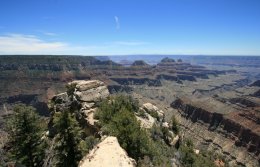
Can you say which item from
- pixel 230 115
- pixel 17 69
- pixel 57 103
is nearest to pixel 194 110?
pixel 230 115

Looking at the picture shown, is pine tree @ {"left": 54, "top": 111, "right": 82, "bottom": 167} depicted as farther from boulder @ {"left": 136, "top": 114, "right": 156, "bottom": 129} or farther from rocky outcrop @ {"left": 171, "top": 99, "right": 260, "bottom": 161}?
rocky outcrop @ {"left": 171, "top": 99, "right": 260, "bottom": 161}

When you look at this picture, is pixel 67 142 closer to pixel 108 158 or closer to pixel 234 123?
pixel 108 158

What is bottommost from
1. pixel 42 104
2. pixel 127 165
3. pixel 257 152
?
pixel 257 152

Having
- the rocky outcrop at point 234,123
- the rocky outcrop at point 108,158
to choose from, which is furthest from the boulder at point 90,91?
the rocky outcrop at point 234,123

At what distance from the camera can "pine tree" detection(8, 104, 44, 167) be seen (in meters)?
35.9

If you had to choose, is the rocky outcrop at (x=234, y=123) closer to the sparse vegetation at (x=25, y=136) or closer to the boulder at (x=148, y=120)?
the boulder at (x=148, y=120)

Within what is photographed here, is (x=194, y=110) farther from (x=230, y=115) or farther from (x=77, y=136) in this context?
(x=77, y=136)

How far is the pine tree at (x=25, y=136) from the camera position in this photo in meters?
35.9

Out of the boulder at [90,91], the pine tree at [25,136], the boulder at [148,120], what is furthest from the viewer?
the boulder at [148,120]

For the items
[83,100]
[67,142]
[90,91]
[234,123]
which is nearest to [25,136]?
[67,142]

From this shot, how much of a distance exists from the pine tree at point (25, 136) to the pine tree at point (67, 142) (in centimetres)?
356

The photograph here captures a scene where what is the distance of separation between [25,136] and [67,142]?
5916 mm

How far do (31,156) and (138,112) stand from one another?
1386 inches

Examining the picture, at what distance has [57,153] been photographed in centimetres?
3541
